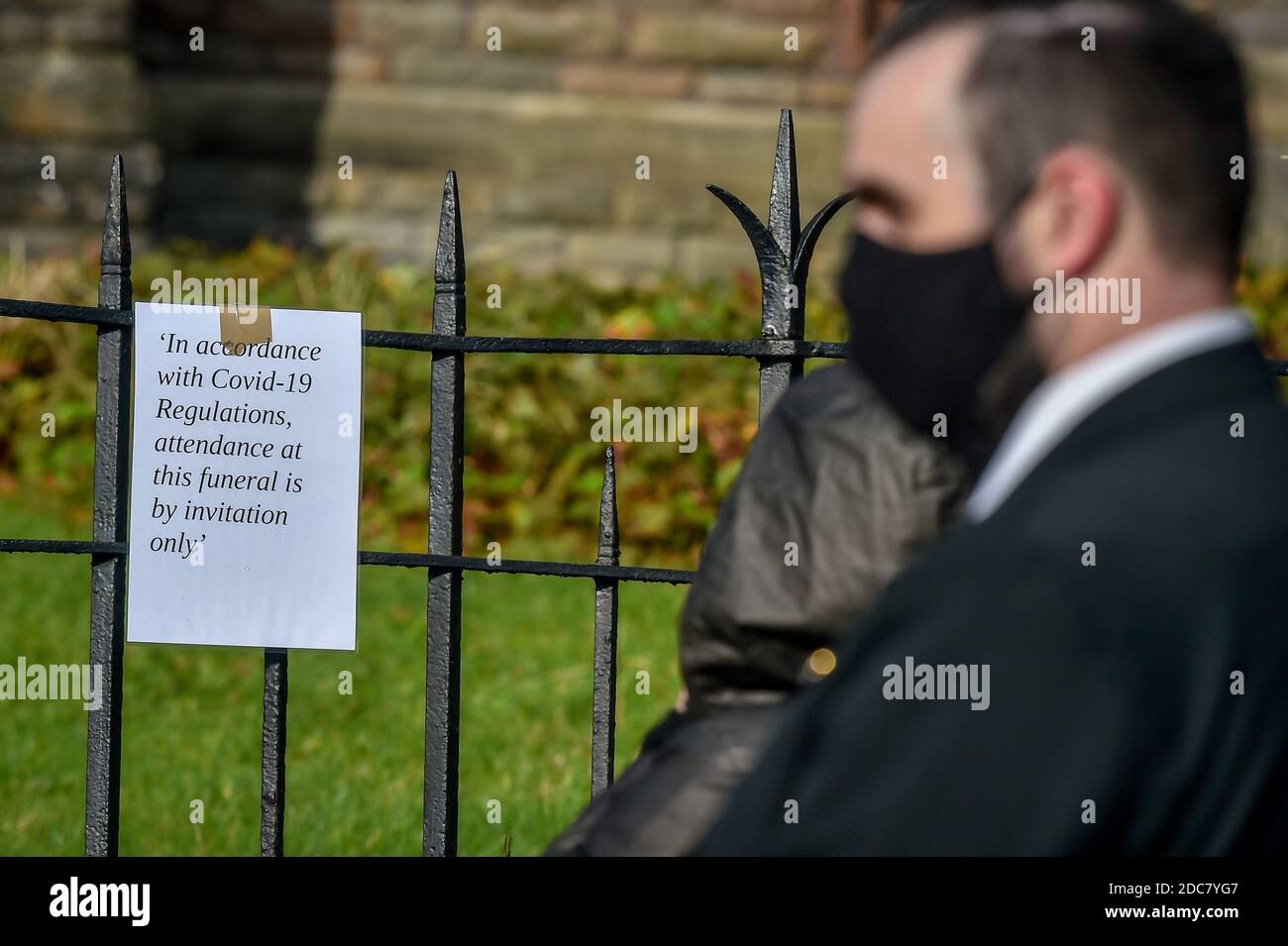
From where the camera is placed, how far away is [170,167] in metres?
9.30

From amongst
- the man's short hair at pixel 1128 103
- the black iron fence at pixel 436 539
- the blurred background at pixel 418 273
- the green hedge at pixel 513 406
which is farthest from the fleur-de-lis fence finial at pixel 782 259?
the green hedge at pixel 513 406

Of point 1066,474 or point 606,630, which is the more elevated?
point 1066,474

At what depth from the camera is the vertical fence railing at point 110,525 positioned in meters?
2.91

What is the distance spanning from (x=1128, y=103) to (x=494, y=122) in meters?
8.63

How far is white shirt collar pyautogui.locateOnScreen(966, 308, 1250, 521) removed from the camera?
1.23m

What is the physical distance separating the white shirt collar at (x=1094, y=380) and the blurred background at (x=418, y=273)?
9.36 feet

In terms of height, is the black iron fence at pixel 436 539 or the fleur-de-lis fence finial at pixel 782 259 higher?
the fleur-de-lis fence finial at pixel 782 259

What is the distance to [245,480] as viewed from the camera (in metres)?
2.85

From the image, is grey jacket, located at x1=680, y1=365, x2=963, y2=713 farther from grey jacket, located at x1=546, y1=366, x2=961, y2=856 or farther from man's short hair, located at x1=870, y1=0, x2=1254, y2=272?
man's short hair, located at x1=870, y1=0, x2=1254, y2=272

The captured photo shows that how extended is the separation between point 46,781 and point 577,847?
123 inches

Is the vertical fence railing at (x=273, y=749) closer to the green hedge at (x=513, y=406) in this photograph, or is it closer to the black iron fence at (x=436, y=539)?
the black iron fence at (x=436, y=539)
